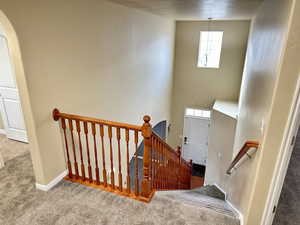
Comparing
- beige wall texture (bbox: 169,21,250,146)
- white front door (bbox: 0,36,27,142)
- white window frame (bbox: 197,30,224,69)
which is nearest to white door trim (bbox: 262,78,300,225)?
white front door (bbox: 0,36,27,142)

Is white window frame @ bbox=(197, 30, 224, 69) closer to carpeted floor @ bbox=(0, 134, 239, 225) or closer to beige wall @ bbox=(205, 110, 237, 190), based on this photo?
beige wall @ bbox=(205, 110, 237, 190)

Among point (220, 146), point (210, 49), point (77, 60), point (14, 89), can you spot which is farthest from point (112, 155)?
point (210, 49)

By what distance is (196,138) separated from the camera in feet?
27.5

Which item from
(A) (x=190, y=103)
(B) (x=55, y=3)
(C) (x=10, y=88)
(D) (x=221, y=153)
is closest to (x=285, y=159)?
(B) (x=55, y=3)

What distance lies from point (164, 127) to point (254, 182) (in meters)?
6.51

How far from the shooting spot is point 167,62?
23.0 ft

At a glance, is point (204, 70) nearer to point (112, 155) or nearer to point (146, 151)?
point (112, 155)

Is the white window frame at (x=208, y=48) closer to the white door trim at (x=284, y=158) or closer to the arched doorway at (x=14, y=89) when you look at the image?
the arched doorway at (x=14, y=89)

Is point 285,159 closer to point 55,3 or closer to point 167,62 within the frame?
point 55,3

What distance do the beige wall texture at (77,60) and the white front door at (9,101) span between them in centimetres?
123

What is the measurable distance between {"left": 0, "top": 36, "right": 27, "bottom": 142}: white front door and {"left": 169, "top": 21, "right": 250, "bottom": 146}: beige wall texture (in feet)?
19.0

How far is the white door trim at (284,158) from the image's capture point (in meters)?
1.49

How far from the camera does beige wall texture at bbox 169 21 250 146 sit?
22.6 ft

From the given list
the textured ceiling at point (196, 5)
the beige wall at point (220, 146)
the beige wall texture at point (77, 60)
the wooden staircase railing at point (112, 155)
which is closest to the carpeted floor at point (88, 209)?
the wooden staircase railing at point (112, 155)
